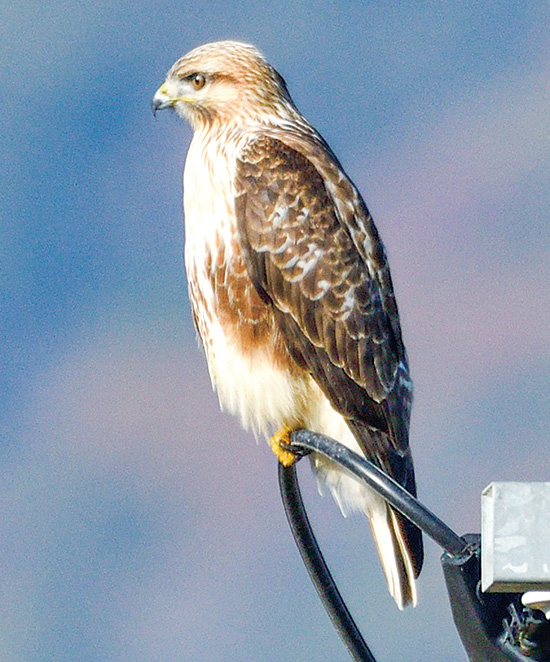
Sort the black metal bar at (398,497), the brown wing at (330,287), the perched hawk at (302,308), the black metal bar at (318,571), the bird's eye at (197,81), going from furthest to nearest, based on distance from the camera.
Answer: the bird's eye at (197,81) < the brown wing at (330,287) < the perched hawk at (302,308) < the black metal bar at (318,571) < the black metal bar at (398,497)

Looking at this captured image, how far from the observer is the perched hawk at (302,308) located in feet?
18.2

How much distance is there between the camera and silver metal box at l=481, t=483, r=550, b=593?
229cm

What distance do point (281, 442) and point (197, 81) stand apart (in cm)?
216

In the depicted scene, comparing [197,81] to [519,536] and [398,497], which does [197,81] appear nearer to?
[398,497]

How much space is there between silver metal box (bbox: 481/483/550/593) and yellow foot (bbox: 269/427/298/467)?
2.69 meters

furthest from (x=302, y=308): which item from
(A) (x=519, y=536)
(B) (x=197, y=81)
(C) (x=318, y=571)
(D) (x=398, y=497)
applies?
(A) (x=519, y=536)

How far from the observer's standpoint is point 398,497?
10.3 ft

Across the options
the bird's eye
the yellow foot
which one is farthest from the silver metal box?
the bird's eye

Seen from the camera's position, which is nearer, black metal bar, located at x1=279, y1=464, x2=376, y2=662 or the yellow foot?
black metal bar, located at x1=279, y1=464, x2=376, y2=662

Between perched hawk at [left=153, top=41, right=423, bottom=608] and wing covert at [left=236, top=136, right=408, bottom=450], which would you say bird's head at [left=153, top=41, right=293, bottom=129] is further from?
wing covert at [left=236, top=136, right=408, bottom=450]

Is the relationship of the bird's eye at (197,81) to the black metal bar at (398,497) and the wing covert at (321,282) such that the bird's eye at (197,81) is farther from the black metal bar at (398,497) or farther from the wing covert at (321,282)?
the black metal bar at (398,497)

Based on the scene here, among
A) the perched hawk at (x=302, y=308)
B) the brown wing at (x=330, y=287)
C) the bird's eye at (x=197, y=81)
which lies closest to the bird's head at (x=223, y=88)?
the bird's eye at (x=197, y=81)

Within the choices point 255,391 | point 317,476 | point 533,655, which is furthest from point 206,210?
point 533,655

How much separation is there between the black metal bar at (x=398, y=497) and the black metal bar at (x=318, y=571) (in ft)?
0.52
